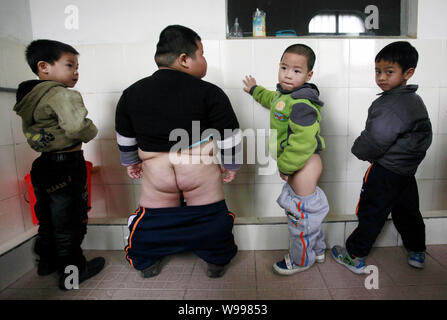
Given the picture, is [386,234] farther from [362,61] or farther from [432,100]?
[362,61]

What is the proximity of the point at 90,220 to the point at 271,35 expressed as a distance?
157 cm

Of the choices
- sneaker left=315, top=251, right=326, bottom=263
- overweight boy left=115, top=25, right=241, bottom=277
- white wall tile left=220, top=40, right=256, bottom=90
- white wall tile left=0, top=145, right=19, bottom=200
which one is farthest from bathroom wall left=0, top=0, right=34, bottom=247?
sneaker left=315, top=251, right=326, bottom=263

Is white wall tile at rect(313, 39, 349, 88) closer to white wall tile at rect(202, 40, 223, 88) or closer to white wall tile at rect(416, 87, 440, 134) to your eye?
white wall tile at rect(416, 87, 440, 134)

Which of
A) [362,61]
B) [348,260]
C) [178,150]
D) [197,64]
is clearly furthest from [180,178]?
[362,61]

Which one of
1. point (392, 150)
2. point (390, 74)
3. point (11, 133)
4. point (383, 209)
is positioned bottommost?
point (383, 209)

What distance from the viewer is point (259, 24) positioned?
155 centimetres

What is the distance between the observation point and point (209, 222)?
3.60 ft

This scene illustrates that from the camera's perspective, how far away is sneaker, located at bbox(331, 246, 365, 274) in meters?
1.23

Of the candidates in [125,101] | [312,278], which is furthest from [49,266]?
[312,278]

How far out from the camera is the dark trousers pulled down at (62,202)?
3.69ft

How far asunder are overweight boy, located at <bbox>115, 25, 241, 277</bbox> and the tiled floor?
110 mm

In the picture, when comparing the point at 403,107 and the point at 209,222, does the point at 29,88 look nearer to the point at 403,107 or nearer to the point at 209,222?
the point at 209,222

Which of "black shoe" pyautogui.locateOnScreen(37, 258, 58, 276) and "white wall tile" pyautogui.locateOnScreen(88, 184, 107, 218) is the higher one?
"white wall tile" pyautogui.locateOnScreen(88, 184, 107, 218)

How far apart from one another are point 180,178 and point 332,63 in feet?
3.81
